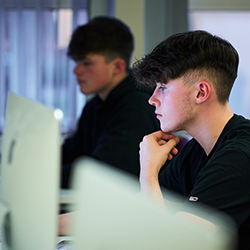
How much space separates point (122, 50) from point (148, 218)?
1833 mm

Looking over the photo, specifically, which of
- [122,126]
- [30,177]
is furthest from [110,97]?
[30,177]

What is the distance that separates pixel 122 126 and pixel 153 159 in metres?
0.68

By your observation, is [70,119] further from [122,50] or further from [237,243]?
Result: [237,243]

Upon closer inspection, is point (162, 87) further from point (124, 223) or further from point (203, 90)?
point (124, 223)

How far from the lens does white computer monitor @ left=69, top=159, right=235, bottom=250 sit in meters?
0.35

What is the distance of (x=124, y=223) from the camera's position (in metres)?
0.40

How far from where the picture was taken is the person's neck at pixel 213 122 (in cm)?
109

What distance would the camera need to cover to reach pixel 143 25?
3072 mm

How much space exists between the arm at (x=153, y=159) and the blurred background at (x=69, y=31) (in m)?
1.86

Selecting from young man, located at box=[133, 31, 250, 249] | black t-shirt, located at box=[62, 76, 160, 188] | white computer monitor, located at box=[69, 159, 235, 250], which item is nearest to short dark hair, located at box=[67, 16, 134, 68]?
black t-shirt, located at box=[62, 76, 160, 188]

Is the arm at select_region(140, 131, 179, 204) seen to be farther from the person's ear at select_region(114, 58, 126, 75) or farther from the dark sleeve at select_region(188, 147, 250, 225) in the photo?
the person's ear at select_region(114, 58, 126, 75)

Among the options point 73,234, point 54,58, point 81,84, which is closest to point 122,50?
point 81,84

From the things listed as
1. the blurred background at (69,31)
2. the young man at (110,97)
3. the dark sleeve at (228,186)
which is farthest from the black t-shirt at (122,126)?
the blurred background at (69,31)

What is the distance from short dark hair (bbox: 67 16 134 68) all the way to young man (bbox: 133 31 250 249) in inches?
34.8
